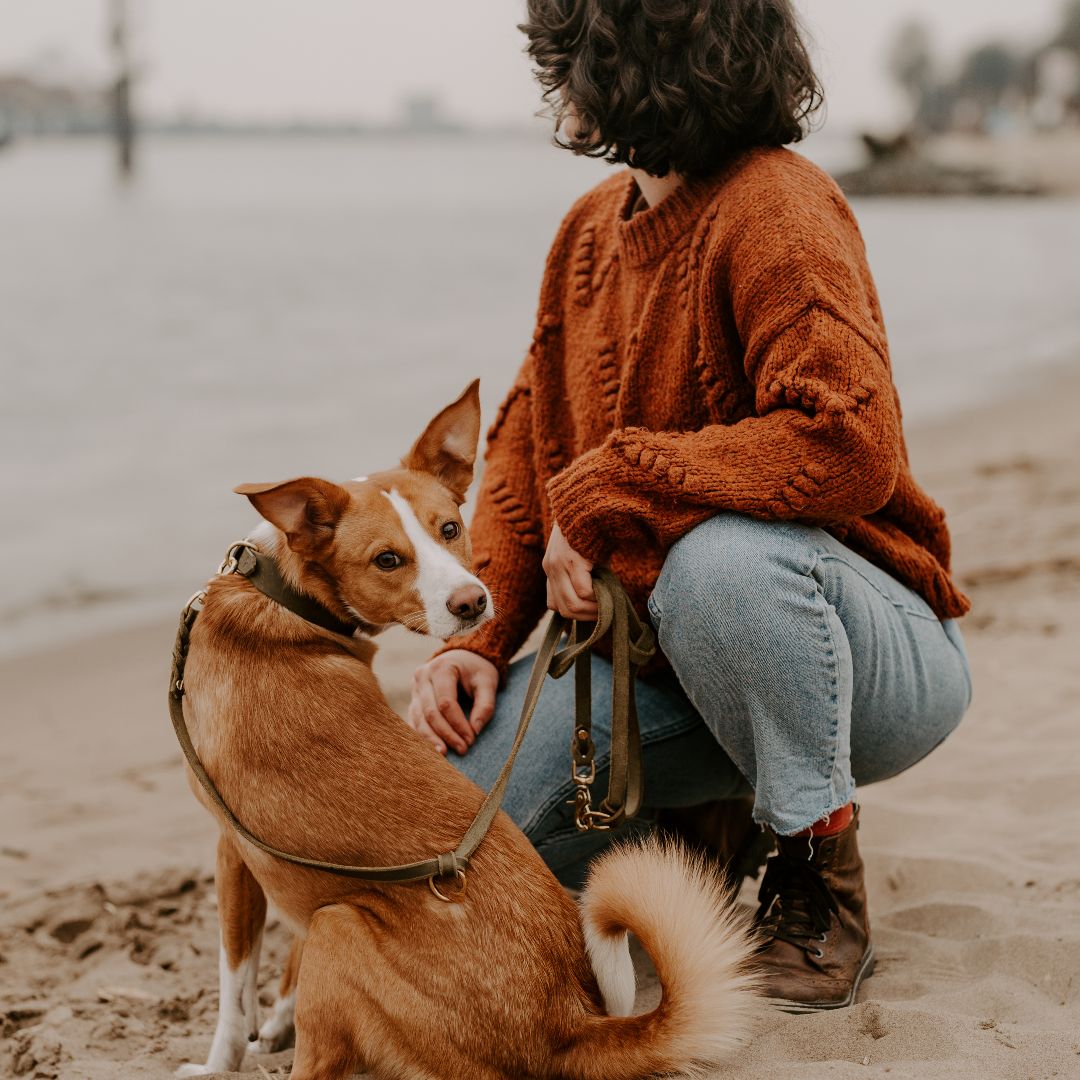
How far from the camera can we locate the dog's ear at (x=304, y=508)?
7.18 ft

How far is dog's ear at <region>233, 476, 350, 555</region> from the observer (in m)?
2.19

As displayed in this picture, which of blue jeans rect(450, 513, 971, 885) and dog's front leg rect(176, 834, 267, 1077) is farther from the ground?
blue jeans rect(450, 513, 971, 885)

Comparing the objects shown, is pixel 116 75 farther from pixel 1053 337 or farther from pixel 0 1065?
pixel 0 1065

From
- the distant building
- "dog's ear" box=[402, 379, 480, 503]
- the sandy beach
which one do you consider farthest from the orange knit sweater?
the distant building

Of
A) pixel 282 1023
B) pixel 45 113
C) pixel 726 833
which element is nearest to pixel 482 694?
pixel 726 833

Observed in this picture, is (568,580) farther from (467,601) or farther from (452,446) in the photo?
(452,446)

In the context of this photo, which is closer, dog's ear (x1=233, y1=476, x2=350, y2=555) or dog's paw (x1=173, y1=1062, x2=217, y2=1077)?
dog's ear (x1=233, y1=476, x2=350, y2=555)

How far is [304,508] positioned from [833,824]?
1143mm

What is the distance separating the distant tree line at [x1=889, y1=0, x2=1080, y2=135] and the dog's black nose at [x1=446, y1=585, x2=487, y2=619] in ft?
312

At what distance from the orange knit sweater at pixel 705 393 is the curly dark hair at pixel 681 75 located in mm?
79

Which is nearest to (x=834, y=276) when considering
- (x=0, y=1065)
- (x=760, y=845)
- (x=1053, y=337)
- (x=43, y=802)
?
(x=760, y=845)

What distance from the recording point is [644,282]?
8.33 feet

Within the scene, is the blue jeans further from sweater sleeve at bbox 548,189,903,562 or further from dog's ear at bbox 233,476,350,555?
dog's ear at bbox 233,476,350,555

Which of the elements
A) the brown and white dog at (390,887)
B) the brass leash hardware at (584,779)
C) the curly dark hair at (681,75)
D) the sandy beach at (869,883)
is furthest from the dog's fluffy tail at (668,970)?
the curly dark hair at (681,75)
